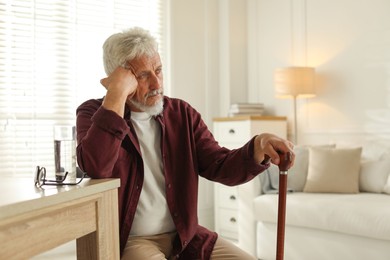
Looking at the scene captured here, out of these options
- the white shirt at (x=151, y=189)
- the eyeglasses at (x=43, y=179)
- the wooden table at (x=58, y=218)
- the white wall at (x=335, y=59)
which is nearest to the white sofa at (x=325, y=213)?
the white wall at (x=335, y=59)

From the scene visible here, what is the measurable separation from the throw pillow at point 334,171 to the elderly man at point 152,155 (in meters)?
1.78

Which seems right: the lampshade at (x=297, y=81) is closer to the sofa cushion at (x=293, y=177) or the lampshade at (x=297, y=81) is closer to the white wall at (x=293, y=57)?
the white wall at (x=293, y=57)

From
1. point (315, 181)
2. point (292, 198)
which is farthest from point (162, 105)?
point (315, 181)

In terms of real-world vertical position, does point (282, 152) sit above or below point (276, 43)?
below

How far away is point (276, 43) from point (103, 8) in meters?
1.73

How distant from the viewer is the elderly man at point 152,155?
4.76 feet

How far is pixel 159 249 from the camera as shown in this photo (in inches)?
62.5

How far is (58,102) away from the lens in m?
3.80

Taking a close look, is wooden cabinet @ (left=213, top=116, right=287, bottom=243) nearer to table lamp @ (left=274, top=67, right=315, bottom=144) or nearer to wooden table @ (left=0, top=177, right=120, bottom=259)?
table lamp @ (left=274, top=67, right=315, bottom=144)

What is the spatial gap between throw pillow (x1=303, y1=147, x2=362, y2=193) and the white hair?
203 cm

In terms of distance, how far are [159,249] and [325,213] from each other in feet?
5.47

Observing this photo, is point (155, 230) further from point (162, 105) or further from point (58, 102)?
point (58, 102)

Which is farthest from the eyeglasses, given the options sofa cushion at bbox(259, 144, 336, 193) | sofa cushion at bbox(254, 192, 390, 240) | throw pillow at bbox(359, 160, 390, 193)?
throw pillow at bbox(359, 160, 390, 193)

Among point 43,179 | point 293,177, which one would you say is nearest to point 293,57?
point 293,177
